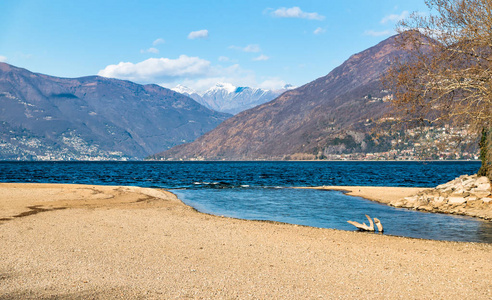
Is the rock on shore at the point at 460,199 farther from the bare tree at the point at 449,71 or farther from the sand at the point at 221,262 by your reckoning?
the sand at the point at 221,262

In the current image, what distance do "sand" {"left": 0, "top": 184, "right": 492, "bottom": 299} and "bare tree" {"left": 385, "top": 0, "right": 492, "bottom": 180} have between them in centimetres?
1145

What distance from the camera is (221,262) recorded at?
14.2m

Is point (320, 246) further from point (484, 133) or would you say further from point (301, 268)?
point (484, 133)

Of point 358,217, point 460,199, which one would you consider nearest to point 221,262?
point 358,217

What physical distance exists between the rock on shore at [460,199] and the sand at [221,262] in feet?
43.5

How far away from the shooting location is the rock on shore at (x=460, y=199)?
29.4 metres

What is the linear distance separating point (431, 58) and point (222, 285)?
23132mm

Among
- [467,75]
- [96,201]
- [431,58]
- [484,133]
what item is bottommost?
[96,201]

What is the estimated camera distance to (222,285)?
11391 millimetres

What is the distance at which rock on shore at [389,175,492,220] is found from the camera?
2939cm

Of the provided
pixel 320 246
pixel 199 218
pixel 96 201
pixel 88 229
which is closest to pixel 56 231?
pixel 88 229

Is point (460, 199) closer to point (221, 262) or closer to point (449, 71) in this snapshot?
point (449, 71)

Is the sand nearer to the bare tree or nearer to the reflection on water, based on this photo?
the reflection on water

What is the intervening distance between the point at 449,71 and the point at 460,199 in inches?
433
